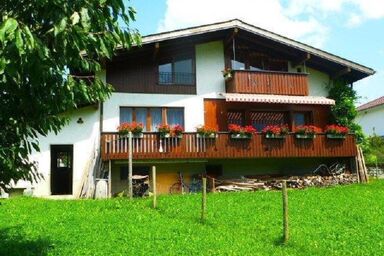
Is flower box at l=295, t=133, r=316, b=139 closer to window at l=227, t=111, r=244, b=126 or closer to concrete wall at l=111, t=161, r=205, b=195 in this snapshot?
window at l=227, t=111, r=244, b=126

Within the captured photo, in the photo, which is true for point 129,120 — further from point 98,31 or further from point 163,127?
point 98,31

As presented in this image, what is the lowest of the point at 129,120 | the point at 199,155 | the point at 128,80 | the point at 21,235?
the point at 21,235

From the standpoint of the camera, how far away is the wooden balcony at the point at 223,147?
66.8 feet

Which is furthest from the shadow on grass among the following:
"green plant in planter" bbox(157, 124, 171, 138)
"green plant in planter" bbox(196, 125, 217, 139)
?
"green plant in planter" bbox(196, 125, 217, 139)

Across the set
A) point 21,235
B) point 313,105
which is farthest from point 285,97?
point 21,235

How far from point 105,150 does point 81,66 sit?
15.3 metres

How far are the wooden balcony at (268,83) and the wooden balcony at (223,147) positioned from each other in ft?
7.69

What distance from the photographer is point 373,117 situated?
4434 cm

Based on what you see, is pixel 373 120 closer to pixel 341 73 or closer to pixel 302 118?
pixel 341 73

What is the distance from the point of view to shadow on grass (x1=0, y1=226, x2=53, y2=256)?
9148mm

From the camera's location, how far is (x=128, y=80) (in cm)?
2222

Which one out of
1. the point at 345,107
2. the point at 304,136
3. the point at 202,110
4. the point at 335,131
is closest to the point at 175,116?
the point at 202,110

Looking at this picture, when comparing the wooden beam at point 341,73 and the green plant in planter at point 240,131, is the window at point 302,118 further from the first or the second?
the green plant in planter at point 240,131

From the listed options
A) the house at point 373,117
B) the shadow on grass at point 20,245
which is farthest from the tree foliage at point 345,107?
the house at point 373,117
